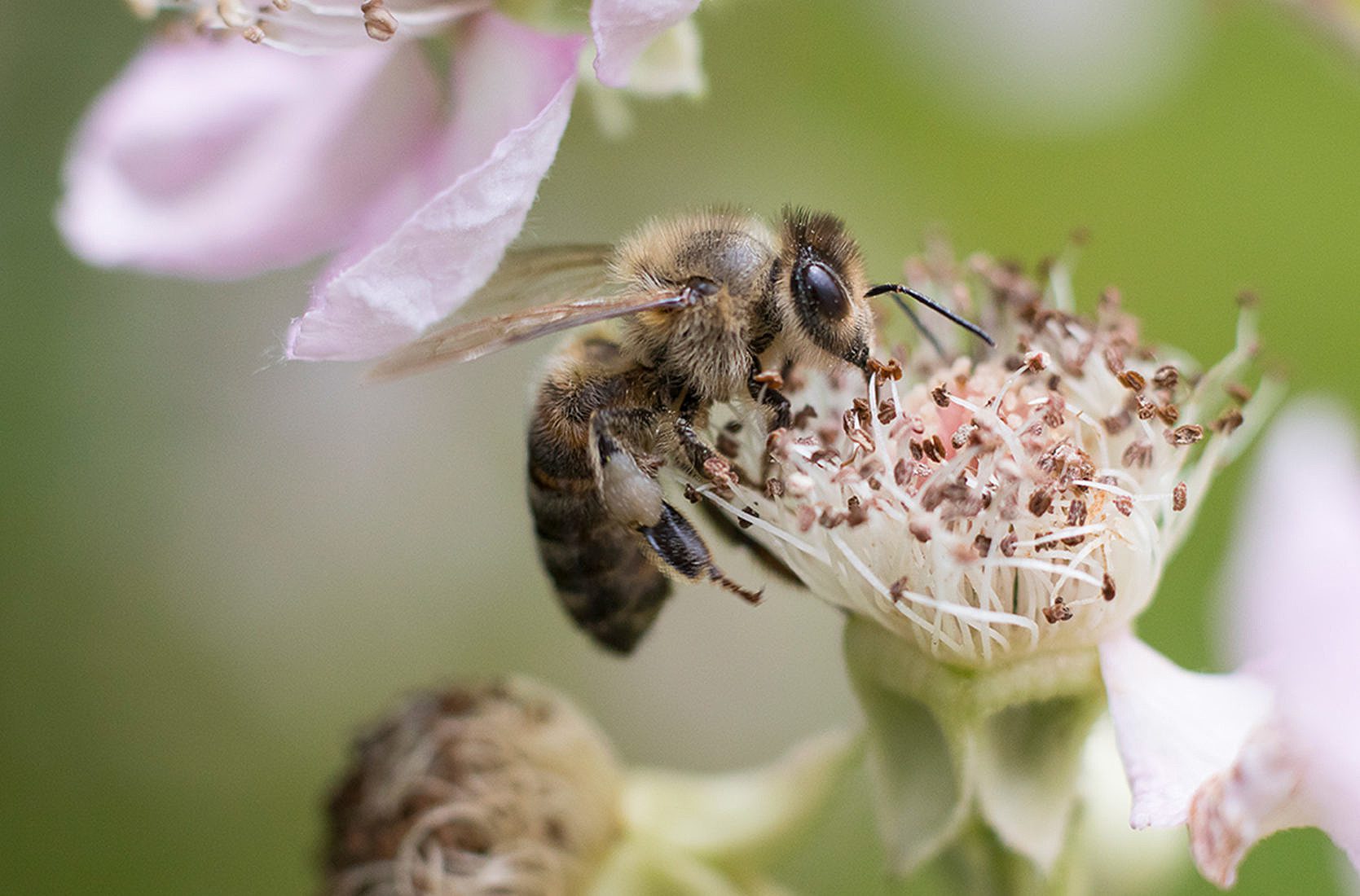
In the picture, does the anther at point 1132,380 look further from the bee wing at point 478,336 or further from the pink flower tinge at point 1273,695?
the bee wing at point 478,336

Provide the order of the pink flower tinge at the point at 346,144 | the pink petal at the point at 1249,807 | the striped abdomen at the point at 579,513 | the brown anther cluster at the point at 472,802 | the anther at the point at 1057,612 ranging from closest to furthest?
the pink petal at the point at 1249,807, the pink flower tinge at the point at 346,144, the anther at the point at 1057,612, the striped abdomen at the point at 579,513, the brown anther cluster at the point at 472,802

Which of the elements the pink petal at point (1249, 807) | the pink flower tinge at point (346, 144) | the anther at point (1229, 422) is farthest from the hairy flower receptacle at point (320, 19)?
the pink petal at point (1249, 807)

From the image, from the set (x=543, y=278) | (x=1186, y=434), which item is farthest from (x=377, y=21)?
(x=1186, y=434)

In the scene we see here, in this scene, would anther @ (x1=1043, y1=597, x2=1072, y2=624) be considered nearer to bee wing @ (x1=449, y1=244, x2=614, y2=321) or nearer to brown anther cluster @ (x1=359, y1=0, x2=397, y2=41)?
bee wing @ (x1=449, y1=244, x2=614, y2=321)

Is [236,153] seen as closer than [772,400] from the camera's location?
No

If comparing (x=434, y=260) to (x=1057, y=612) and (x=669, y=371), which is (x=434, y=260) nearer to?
(x=669, y=371)

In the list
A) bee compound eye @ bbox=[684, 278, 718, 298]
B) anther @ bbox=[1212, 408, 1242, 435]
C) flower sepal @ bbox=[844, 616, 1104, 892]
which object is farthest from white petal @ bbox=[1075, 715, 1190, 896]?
bee compound eye @ bbox=[684, 278, 718, 298]

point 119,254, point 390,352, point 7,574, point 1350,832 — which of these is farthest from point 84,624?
point 1350,832
